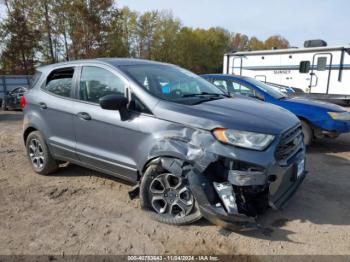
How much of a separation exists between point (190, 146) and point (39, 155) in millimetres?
2880

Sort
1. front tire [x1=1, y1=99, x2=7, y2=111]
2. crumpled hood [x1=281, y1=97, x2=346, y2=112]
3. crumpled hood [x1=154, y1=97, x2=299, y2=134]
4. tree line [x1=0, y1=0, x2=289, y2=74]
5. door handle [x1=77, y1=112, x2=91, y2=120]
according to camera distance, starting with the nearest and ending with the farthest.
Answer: crumpled hood [x1=154, y1=97, x2=299, y2=134] < door handle [x1=77, y1=112, x2=91, y2=120] < crumpled hood [x1=281, y1=97, x2=346, y2=112] < front tire [x1=1, y1=99, x2=7, y2=111] < tree line [x1=0, y1=0, x2=289, y2=74]

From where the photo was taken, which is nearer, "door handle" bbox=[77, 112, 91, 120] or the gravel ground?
the gravel ground

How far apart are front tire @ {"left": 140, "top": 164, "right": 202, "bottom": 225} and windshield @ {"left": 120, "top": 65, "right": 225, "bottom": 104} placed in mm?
851

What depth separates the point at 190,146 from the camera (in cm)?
293

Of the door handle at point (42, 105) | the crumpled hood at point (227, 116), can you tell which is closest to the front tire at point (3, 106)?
the door handle at point (42, 105)

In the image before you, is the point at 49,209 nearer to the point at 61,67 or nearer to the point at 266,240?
the point at 61,67

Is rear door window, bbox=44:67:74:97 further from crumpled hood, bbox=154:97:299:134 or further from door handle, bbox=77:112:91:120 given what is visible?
crumpled hood, bbox=154:97:299:134

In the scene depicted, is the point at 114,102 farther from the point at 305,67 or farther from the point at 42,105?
the point at 305,67

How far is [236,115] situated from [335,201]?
6.10 feet

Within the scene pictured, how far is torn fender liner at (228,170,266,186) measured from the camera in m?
2.73

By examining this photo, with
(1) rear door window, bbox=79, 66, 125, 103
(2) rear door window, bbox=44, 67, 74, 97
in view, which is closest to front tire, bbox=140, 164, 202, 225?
(1) rear door window, bbox=79, 66, 125, 103

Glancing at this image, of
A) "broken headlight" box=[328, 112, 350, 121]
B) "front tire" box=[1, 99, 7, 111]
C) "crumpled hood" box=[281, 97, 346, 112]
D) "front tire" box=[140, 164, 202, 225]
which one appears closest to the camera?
"front tire" box=[140, 164, 202, 225]

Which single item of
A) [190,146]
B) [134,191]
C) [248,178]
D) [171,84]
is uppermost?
[171,84]

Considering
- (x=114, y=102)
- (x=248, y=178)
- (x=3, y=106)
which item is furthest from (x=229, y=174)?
(x=3, y=106)
